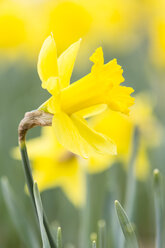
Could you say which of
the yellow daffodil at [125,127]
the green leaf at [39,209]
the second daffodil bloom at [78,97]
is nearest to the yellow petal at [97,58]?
the second daffodil bloom at [78,97]

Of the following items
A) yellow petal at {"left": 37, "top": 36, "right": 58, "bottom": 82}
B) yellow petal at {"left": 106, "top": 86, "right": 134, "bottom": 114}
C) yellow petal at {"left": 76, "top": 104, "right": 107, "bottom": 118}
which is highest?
yellow petal at {"left": 37, "top": 36, "right": 58, "bottom": 82}

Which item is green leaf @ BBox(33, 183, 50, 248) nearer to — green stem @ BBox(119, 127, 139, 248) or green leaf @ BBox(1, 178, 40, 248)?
green leaf @ BBox(1, 178, 40, 248)

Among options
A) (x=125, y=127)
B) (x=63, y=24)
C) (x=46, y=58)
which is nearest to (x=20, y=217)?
(x=46, y=58)

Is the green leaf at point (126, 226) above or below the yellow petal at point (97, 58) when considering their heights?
below

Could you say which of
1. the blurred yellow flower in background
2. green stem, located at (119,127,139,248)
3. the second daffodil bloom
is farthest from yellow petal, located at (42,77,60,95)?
the blurred yellow flower in background

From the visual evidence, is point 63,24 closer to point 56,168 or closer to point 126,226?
point 56,168

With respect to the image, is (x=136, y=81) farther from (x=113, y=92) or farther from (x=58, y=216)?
(x=113, y=92)

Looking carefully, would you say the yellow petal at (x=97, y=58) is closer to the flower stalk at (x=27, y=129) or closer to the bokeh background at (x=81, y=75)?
the flower stalk at (x=27, y=129)

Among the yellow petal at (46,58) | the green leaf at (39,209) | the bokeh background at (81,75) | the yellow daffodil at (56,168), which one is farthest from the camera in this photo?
the bokeh background at (81,75)
